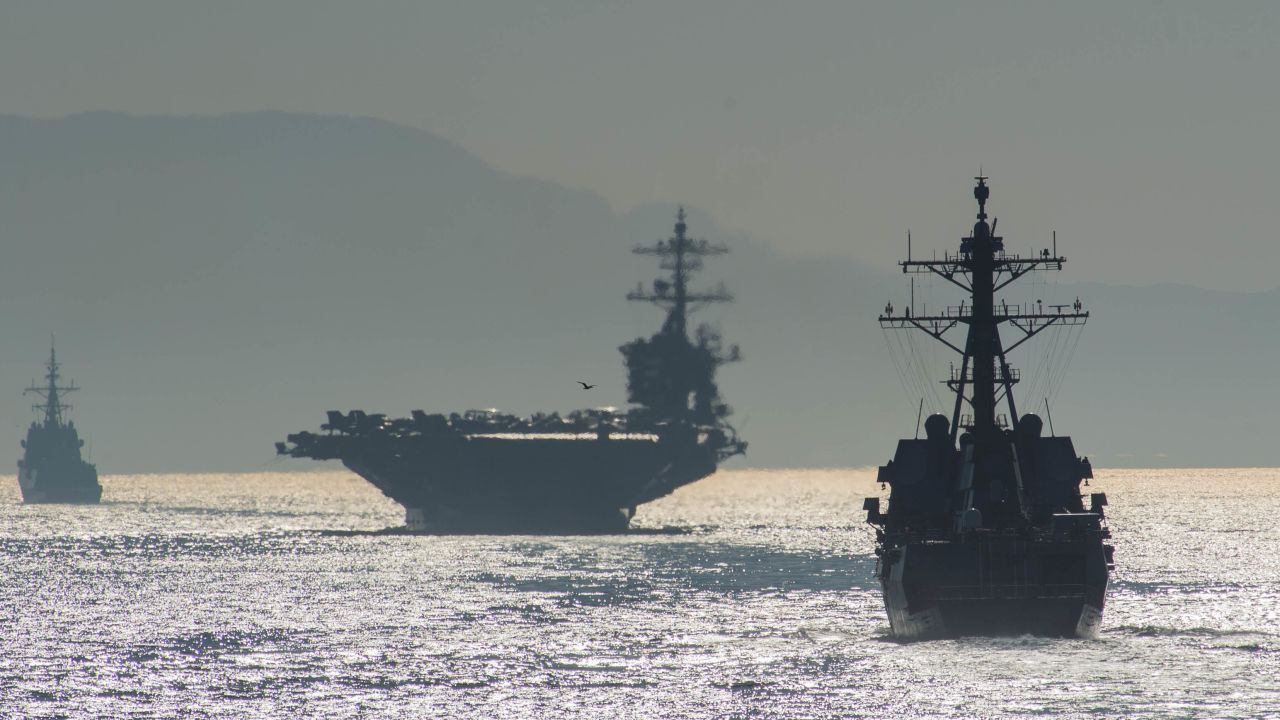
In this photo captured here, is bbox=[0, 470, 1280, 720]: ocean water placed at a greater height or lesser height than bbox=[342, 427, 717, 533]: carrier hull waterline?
lesser

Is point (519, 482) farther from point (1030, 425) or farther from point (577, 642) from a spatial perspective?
point (1030, 425)

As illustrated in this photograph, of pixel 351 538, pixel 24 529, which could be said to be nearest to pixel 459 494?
pixel 351 538

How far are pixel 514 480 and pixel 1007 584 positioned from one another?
8054 cm

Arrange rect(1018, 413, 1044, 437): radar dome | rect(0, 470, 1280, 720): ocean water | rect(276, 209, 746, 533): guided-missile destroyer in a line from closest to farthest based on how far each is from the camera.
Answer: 1. rect(0, 470, 1280, 720): ocean water
2. rect(1018, 413, 1044, 437): radar dome
3. rect(276, 209, 746, 533): guided-missile destroyer

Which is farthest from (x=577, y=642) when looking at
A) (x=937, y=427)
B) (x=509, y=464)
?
(x=509, y=464)

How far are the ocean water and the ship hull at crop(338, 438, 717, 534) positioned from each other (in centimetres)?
1960

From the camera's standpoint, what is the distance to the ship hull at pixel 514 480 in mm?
125062

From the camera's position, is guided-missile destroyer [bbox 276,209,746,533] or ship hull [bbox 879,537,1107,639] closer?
ship hull [bbox 879,537,1107,639]

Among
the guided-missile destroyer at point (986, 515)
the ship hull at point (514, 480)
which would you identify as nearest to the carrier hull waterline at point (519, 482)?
the ship hull at point (514, 480)

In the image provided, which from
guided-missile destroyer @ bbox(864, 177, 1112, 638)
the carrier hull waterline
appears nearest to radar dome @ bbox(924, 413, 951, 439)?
guided-missile destroyer @ bbox(864, 177, 1112, 638)

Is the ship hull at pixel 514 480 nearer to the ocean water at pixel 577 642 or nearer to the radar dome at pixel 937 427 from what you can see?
the ocean water at pixel 577 642

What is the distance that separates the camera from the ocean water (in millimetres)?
42406

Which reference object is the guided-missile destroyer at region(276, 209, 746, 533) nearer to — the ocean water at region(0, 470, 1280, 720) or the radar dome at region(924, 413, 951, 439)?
the ocean water at region(0, 470, 1280, 720)

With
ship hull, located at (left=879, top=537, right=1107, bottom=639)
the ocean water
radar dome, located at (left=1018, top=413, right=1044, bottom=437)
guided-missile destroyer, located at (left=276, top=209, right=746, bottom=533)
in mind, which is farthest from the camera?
guided-missile destroyer, located at (left=276, top=209, right=746, bottom=533)
